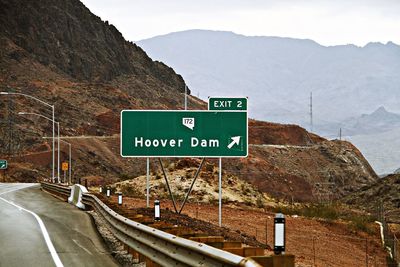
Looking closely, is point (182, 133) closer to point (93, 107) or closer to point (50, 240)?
point (50, 240)

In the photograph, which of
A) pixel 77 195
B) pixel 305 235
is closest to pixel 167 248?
pixel 305 235

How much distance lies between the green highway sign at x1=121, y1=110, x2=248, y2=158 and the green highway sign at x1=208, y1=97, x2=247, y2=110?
1.09 m

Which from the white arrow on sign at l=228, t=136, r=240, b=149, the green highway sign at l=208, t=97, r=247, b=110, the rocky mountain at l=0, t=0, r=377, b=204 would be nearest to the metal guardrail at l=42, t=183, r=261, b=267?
the white arrow on sign at l=228, t=136, r=240, b=149

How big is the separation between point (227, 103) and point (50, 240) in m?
9.77

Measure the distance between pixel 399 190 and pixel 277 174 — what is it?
1815 inches

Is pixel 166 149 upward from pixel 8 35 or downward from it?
downward

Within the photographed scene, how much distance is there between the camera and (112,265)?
13.4 meters

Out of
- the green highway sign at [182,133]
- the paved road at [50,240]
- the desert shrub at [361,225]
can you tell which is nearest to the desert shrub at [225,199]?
the desert shrub at [361,225]

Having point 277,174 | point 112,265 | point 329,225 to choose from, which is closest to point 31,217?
point 112,265

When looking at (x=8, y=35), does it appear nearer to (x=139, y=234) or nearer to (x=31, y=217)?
(x=31, y=217)

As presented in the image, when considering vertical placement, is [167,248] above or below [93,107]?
below

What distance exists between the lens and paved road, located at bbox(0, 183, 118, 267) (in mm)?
13914

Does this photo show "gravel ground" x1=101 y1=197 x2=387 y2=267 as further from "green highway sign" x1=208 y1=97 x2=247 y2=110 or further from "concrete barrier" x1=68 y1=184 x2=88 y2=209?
"green highway sign" x1=208 y1=97 x2=247 y2=110

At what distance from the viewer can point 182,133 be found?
23891 mm
